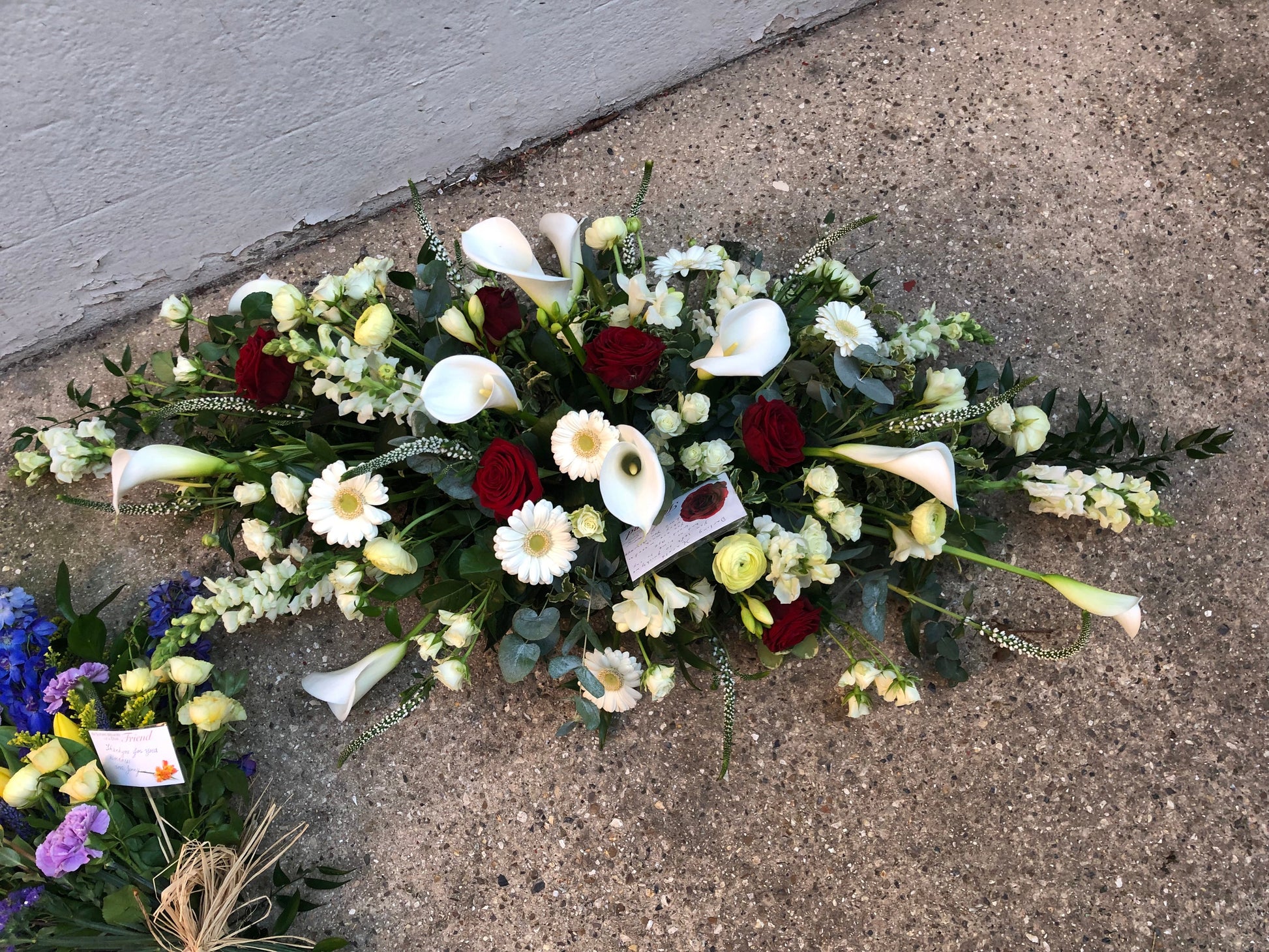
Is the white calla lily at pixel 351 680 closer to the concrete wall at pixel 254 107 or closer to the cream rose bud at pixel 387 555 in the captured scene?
the cream rose bud at pixel 387 555

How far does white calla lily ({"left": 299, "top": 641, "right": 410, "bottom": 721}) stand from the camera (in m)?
1.23

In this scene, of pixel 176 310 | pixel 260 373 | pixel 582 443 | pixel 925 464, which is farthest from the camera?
pixel 176 310

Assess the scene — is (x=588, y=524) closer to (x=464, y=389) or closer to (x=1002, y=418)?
(x=464, y=389)

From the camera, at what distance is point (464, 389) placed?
3.50 feet

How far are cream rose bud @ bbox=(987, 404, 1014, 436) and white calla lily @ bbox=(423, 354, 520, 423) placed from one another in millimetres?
655

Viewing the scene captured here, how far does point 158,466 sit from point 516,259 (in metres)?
0.55

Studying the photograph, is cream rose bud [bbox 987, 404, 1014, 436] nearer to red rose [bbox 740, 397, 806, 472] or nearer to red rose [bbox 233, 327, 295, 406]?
red rose [bbox 740, 397, 806, 472]

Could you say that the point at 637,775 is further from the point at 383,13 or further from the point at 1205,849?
the point at 383,13

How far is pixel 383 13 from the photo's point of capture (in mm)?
1284

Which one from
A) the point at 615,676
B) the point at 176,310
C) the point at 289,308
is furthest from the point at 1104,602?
the point at 176,310

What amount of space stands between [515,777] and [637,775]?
191mm

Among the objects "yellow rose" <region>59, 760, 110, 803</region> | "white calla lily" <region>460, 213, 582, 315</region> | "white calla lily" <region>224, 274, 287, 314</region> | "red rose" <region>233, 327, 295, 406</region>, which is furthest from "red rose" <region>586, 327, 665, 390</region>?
"yellow rose" <region>59, 760, 110, 803</region>

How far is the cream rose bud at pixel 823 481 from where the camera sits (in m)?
1.07

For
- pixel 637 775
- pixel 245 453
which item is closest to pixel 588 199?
pixel 245 453
